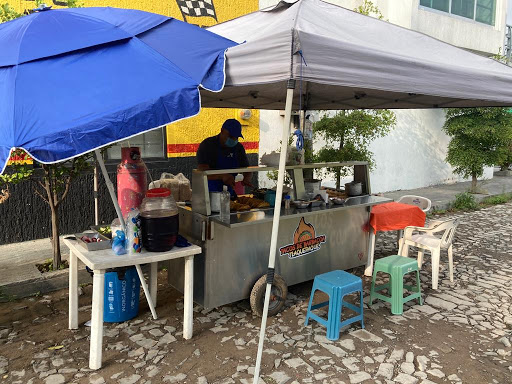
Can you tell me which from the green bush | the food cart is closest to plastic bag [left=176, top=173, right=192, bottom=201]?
the food cart

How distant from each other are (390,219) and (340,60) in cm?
294

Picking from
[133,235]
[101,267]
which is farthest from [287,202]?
[101,267]

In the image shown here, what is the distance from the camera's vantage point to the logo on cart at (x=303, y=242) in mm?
4508

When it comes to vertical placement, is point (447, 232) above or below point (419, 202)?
below

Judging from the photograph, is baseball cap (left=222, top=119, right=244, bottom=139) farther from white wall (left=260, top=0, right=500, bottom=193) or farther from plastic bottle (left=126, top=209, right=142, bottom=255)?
white wall (left=260, top=0, right=500, bottom=193)

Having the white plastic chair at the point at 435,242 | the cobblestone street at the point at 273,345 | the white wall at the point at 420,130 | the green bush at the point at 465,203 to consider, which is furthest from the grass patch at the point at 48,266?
the green bush at the point at 465,203

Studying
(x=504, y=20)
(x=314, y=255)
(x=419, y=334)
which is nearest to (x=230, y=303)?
(x=314, y=255)

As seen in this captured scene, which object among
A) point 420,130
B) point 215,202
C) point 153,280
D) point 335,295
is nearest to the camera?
point 335,295

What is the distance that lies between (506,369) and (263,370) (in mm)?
1977

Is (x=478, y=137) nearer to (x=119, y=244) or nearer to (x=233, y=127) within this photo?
(x=233, y=127)

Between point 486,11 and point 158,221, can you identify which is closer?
point 158,221

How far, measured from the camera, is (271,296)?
419 centimetres

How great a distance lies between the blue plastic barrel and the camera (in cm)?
385

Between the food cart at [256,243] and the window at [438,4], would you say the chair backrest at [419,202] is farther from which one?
the window at [438,4]
